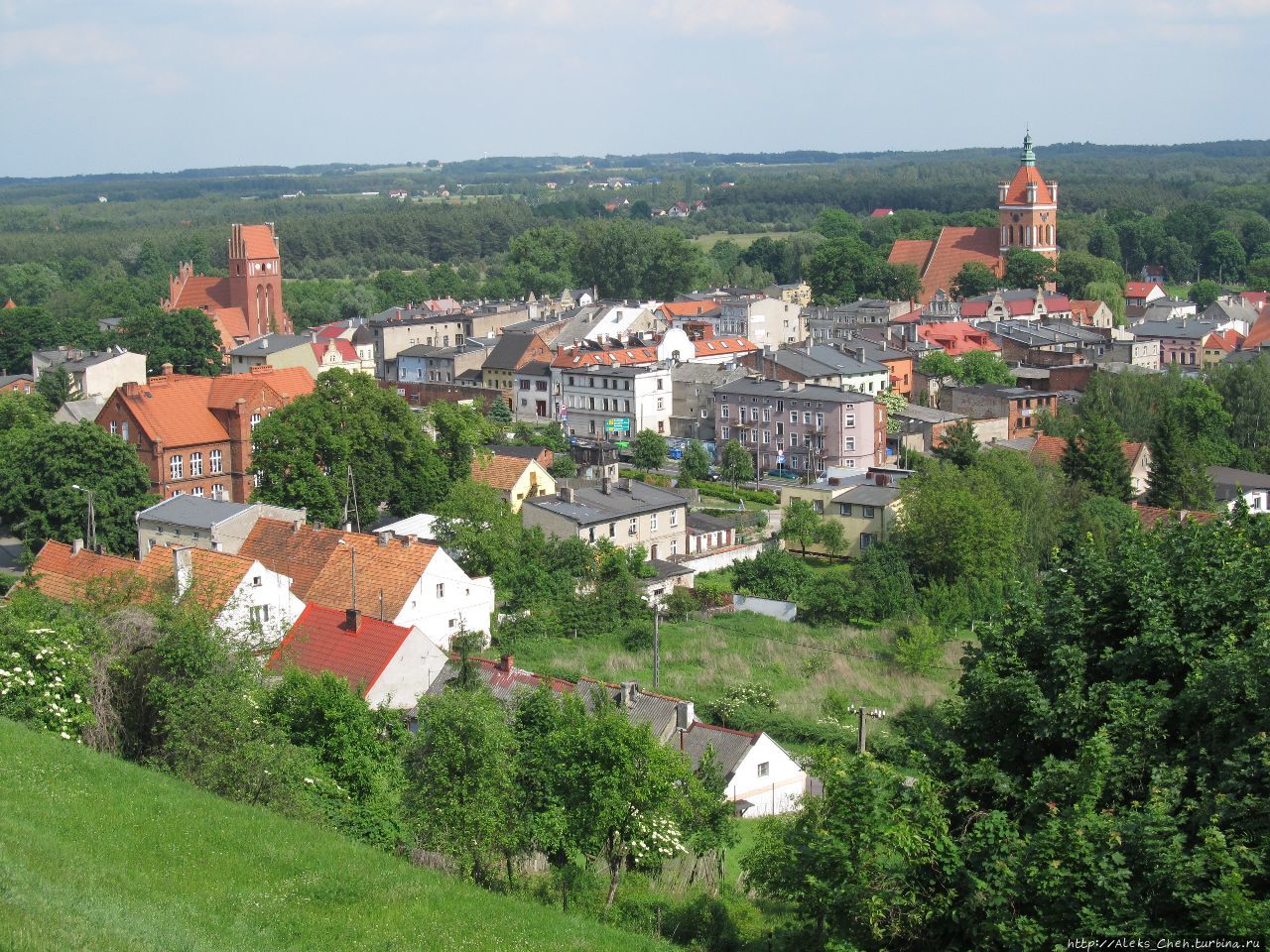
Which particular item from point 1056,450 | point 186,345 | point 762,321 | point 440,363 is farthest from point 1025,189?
point 186,345

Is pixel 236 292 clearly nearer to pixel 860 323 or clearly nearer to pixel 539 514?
pixel 860 323

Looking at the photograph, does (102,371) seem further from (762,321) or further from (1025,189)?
(1025,189)

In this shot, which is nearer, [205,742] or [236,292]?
[205,742]

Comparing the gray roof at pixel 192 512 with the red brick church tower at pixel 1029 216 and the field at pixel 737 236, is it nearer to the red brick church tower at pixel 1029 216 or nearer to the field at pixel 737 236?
the red brick church tower at pixel 1029 216

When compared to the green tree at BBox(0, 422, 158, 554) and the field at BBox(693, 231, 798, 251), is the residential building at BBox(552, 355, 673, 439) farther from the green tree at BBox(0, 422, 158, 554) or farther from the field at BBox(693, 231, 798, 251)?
the field at BBox(693, 231, 798, 251)

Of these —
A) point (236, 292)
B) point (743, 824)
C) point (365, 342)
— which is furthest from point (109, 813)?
point (236, 292)

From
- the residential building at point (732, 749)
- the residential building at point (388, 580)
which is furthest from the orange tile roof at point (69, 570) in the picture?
the residential building at point (732, 749)
